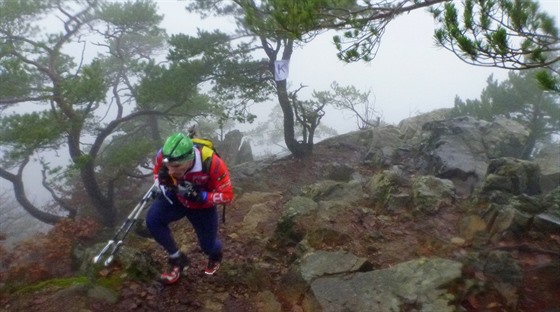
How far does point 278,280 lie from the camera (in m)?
5.50

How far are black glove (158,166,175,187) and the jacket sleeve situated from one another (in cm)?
47

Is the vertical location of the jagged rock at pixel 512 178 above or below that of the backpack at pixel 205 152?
below

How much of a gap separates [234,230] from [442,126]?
26.6ft

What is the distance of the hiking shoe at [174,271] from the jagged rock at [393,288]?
6.36ft

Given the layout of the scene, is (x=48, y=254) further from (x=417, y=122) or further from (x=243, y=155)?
(x=417, y=122)

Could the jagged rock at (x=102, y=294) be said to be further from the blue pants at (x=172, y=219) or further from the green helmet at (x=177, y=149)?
the green helmet at (x=177, y=149)

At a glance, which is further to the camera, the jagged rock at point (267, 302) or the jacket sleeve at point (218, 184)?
the jagged rock at point (267, 302)

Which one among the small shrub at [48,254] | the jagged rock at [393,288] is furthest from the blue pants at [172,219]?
the small shrub at [48,254]

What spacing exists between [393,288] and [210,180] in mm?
2548

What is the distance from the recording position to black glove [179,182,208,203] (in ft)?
14.5

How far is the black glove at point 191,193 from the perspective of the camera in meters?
4.43

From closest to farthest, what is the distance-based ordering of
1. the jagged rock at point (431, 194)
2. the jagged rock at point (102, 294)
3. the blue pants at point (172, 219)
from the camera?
the jagged rock at point (102, 294)
the blue pants at point (172, 219)
the jagged rock at point (431, 194)

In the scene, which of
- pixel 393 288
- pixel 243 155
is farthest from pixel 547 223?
pixel 243 155

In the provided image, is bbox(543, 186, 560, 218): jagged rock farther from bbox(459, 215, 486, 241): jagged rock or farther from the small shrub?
the small shrub
